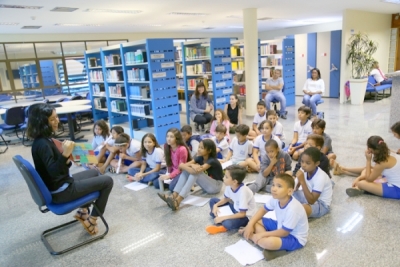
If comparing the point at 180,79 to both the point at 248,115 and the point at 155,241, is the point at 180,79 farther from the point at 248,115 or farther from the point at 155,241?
the point at 155,241

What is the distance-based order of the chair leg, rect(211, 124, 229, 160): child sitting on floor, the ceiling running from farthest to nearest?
the ceiling < rect(211, 124, 229, 160): child sitting on floor < the chair leg

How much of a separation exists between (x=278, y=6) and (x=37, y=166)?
285 inches

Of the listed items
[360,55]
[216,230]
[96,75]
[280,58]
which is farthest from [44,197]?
[360,55]

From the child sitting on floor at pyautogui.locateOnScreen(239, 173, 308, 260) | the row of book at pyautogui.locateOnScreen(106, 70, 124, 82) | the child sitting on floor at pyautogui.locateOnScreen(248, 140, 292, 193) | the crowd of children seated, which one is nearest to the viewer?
the child sitting on floor at pyautogui.locateOnScreen(239, 173, 308, 260)

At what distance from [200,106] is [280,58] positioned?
3.26m

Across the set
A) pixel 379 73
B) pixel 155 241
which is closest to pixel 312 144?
pixel 155 241

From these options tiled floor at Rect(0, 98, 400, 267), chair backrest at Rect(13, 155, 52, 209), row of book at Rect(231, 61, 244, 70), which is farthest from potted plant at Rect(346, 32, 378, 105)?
chair backrest at Rect(13, 155, 52, 209)

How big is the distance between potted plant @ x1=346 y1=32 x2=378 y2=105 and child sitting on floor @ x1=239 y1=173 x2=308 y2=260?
7440 mm

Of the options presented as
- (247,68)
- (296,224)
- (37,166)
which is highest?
(247,68)

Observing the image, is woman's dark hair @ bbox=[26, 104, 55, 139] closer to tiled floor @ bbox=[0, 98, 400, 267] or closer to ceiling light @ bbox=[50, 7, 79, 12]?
tiled floor @ bbox=[0, 98, 400, 267]

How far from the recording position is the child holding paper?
2.61 m

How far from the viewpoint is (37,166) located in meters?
2.50

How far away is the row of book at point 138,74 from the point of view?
18.6ft

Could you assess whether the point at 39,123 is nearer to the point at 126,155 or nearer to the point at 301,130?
the point at 126,155
